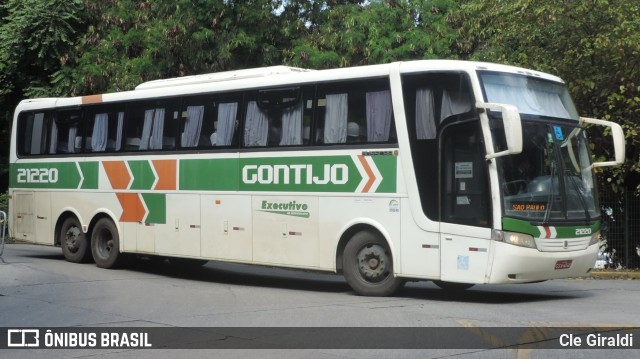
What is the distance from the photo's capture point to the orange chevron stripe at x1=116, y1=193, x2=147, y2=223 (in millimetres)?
18703

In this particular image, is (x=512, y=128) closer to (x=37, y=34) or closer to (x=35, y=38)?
(x=37, y=34)

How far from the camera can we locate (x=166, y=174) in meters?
18.0

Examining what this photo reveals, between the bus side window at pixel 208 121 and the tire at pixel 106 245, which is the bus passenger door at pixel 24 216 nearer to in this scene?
the tire at pixel 106 245

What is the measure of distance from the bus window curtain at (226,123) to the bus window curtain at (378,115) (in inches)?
118

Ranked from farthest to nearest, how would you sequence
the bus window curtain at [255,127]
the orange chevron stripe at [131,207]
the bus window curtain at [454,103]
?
the orange chevron stripe at [131,207] < the bus window curtain at [255,127] < the bus window curtain at [454,103]

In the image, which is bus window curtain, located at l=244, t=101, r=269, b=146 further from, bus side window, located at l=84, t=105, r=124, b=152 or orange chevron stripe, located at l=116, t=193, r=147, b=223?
bus side window, located at l=84, t=105, r=124, b=152

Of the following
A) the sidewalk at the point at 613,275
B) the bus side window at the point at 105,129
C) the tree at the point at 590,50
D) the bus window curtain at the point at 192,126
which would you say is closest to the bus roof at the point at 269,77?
the bus side window at the point at 105,129

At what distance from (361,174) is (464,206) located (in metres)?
1.85

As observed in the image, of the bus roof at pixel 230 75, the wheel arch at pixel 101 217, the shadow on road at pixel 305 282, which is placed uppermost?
the bus roof at pixel 230 75

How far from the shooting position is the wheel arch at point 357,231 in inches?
565

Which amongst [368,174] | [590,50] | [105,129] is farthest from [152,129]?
[590,50]

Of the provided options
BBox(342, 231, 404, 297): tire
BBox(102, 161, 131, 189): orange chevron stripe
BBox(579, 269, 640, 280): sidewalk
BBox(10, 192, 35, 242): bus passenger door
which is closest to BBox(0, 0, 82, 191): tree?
BBox(10, 192, 35, 242): bus passenger door

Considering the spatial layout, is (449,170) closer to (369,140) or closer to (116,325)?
(369,140)

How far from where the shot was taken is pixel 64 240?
20.5m
